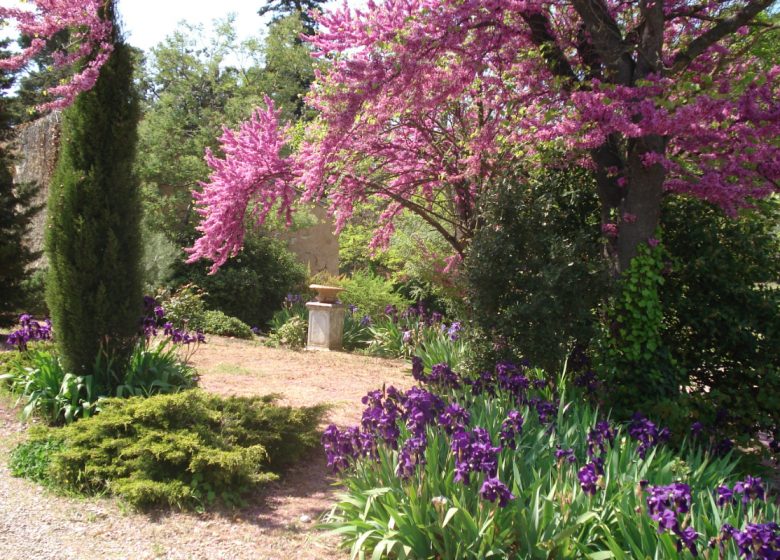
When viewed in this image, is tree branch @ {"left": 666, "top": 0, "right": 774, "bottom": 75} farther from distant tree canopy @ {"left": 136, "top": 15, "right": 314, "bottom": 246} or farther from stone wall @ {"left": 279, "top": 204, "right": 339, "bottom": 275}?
stone wall @ {"left": 279, "top": 204, "right": 339, "bottom": 275}

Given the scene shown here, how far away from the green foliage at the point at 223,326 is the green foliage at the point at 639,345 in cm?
753

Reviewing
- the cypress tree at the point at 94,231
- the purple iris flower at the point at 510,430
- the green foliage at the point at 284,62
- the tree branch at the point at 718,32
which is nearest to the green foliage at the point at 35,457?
the cypress tree at the point at 94,231

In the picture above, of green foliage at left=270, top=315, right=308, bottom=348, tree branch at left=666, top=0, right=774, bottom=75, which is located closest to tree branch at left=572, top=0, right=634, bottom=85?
tree branch at left=666, top=0, right=774, bottom=75

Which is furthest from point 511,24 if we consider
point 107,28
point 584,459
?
point 584,459

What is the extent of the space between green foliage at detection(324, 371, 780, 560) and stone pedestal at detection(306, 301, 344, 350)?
23.4 feet

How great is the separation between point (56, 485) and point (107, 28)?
3.92 m

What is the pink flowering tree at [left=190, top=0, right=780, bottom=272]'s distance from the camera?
467 centimetres

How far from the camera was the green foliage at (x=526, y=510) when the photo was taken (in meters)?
2.56

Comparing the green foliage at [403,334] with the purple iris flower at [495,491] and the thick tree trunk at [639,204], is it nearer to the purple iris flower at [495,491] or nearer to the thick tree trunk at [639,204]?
the thick tree trunk at [639,204]

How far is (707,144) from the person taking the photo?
5.04 metres

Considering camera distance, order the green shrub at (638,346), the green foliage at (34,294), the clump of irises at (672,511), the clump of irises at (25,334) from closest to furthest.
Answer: the clump of irises at (672,511) < the green shrub at (638,346) < the clump of irises at (25,334) < the green foliage at (34,294)

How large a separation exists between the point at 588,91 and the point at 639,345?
223cm

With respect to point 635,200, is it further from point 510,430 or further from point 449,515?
point 449,515

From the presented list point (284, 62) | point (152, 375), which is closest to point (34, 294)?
point (152, 375)
